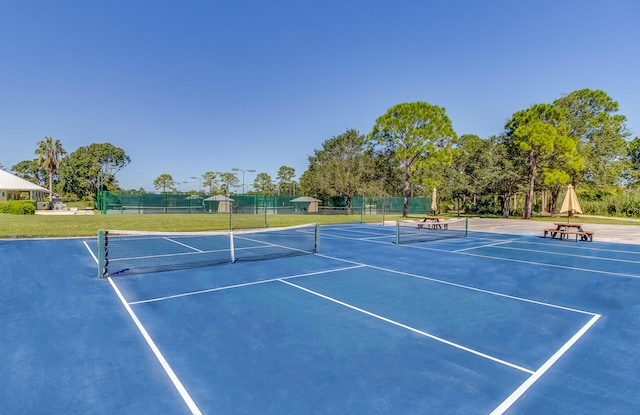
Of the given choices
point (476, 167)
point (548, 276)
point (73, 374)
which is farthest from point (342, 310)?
point (476, 167)

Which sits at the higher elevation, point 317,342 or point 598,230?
point 598,230

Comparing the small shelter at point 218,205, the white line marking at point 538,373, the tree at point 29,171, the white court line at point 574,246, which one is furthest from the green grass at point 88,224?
the tree at point 29,171

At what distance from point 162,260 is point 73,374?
7686 millimetres

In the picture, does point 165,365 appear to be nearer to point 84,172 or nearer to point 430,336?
point 430,336

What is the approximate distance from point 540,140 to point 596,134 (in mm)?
11203

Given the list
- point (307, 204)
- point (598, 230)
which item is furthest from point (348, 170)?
point (598, 230)

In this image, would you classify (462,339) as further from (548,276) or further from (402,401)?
(548,276)

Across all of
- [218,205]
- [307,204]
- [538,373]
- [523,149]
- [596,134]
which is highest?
[596,134]

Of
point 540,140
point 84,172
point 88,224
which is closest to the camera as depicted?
point 88,224

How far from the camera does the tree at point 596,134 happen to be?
37969 millimetres

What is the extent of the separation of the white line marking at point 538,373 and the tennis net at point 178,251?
8.71 meters

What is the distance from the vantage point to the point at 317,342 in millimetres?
5184

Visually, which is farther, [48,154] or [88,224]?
[48,154]

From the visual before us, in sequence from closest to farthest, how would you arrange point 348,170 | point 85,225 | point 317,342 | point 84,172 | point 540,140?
point 317,342 → point 85,225 → point 540,140 → point 348,170 → point 84,172
